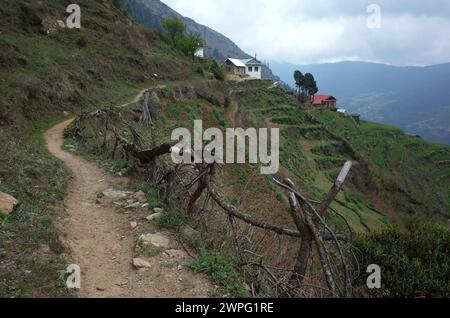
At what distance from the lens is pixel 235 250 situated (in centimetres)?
673

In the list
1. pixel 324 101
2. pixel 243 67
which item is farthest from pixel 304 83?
pixel 243 67

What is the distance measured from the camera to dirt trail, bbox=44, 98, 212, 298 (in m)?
5.37

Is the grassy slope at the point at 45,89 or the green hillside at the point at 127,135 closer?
the grassy slope at the point at 45,89

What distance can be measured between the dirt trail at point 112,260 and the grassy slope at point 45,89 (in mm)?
409

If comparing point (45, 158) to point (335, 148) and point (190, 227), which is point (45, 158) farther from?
point (335, 148)

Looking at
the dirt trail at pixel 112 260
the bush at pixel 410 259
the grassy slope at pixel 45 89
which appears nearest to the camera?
the dirt trail at pixel 112 260

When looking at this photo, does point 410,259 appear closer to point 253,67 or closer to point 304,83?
point 304,83

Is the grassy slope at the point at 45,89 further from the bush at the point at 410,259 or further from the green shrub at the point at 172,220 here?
the bush at the point at 410,259

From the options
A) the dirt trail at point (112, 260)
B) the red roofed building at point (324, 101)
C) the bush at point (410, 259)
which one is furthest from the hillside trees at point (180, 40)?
the bush at point (410, 259)

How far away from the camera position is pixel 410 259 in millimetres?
7727

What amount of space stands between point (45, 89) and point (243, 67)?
2600 inches

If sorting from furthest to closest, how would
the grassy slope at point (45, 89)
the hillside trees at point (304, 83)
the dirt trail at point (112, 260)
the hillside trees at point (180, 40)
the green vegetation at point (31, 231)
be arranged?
the hillside trees at point (304, 83)
the hillside trees at point (180, 40)
the grassy slope at point (45, 89)
the dirt trail at point (112, 260)
the green vegetation at point (31, 231)

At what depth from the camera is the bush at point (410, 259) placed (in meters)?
7.04

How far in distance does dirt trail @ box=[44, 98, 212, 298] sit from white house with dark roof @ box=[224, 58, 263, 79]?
72.4 m
